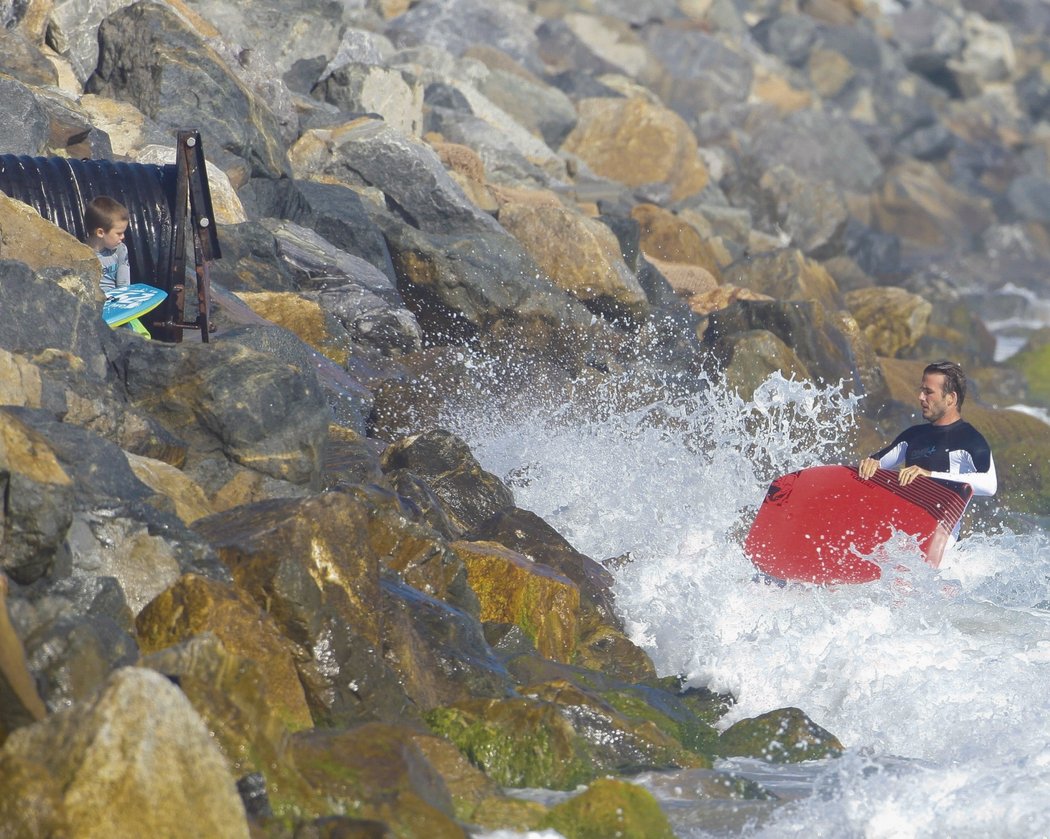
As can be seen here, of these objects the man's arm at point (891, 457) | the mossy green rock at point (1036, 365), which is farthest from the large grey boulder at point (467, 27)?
the man's arm at point (891, 457)

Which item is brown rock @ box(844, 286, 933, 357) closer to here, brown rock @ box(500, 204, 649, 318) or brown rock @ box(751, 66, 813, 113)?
brown rock @ box(500, 204, 649, 318)

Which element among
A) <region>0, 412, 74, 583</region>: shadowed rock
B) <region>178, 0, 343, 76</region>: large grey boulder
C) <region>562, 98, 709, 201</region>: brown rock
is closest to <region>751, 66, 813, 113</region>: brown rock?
<region>562, 98, 709, 201</region>: brown rock

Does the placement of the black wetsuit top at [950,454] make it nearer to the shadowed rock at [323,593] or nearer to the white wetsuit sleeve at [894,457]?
the white wetsuit sleeve at [894,457]

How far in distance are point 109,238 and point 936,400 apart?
17.5 ft

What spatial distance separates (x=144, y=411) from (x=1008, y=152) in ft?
116

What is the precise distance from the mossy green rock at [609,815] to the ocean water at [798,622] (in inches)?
11.0

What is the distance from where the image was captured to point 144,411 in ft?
25.2

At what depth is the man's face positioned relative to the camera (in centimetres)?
887

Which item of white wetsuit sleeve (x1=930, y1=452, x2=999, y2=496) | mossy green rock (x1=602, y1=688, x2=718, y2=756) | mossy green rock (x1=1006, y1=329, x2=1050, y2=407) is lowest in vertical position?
mossy green rock (x1=1006, y1=329, x2=1050, y2=407)

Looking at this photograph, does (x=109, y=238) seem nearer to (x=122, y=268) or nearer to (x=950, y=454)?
(x=122, y=268)

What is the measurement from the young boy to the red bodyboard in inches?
172

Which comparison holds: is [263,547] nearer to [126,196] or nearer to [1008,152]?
[126,196]

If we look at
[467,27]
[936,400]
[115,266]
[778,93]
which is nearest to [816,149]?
[778,93]

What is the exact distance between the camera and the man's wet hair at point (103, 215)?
347 inches
